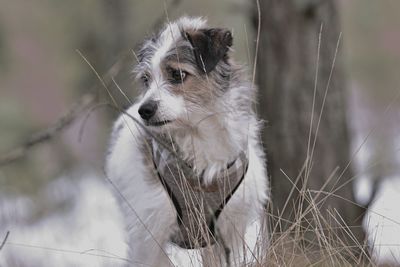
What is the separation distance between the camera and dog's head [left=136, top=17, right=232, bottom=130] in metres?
5.18

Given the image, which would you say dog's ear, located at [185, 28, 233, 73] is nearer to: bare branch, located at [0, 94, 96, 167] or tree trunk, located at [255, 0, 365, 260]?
Result: bare branch, located at [0, 94, 96, 167]

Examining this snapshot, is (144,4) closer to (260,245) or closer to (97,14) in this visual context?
(97,14)

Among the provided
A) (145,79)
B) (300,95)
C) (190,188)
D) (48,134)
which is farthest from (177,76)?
(300,95)

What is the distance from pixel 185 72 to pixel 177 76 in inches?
2.6

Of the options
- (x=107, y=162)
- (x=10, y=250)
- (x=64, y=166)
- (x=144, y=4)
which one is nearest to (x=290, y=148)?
(x=107, y=162)

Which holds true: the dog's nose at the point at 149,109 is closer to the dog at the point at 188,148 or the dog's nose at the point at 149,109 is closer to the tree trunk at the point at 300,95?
the dog at the point at 188,148

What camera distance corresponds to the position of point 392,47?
66.9 feet

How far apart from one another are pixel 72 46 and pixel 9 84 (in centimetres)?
186

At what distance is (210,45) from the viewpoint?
541 centimetres

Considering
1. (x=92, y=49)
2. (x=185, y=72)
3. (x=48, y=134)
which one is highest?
(x=48, y=134)

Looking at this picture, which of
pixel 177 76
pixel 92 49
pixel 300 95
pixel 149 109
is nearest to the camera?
pixel 149 109

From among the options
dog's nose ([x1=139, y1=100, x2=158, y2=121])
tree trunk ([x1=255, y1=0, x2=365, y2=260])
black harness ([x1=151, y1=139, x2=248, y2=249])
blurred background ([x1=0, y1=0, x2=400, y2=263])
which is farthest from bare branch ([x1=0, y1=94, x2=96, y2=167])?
blurred background ([x1=0, y1=0, x2=400, y2=263])

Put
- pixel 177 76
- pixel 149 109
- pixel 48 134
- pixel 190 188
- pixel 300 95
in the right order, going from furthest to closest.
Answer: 1. pixel 300 95
2. pixel 177 76
3. pixel 190 188
4. pixel 149 109
5. pixel 48 134

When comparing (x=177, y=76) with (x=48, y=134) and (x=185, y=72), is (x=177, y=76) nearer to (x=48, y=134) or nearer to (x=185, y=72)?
(x=185, y=72)
